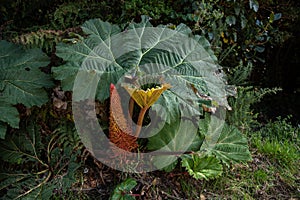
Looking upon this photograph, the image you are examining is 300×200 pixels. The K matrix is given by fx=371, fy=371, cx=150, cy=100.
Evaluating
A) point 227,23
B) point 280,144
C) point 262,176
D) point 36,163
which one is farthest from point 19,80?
point 280,144

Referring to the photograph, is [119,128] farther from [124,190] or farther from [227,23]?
[227,23]

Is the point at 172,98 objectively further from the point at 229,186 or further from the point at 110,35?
the point at 229,186

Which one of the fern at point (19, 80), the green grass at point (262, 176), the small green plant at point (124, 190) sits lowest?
the green grass at point (262, 176)

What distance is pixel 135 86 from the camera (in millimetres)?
1961

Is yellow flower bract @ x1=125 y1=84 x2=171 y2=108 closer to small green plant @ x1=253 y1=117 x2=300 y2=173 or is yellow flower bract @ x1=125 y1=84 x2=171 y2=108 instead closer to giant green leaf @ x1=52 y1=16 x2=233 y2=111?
giant green leaf @ x1=52 y1=16 x2=233 y2=111

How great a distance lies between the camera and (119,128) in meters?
2.17

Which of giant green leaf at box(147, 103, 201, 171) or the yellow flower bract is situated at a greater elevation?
the yellow flower bract

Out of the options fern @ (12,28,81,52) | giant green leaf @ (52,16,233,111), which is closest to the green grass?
giant green leaf @ (52,16,233,111)

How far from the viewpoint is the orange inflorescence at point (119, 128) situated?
212cm

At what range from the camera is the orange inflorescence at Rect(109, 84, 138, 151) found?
212 centimetres

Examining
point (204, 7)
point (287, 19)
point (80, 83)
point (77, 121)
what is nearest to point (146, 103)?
point (80, 83)

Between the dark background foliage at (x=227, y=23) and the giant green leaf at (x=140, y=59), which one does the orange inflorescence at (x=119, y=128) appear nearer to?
the giant green leaf at (x=140, y=59)

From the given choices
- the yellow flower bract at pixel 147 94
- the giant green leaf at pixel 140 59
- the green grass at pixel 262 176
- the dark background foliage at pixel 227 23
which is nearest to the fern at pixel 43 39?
the dark background foliage at pixel 227 23

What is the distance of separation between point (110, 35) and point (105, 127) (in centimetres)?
58
